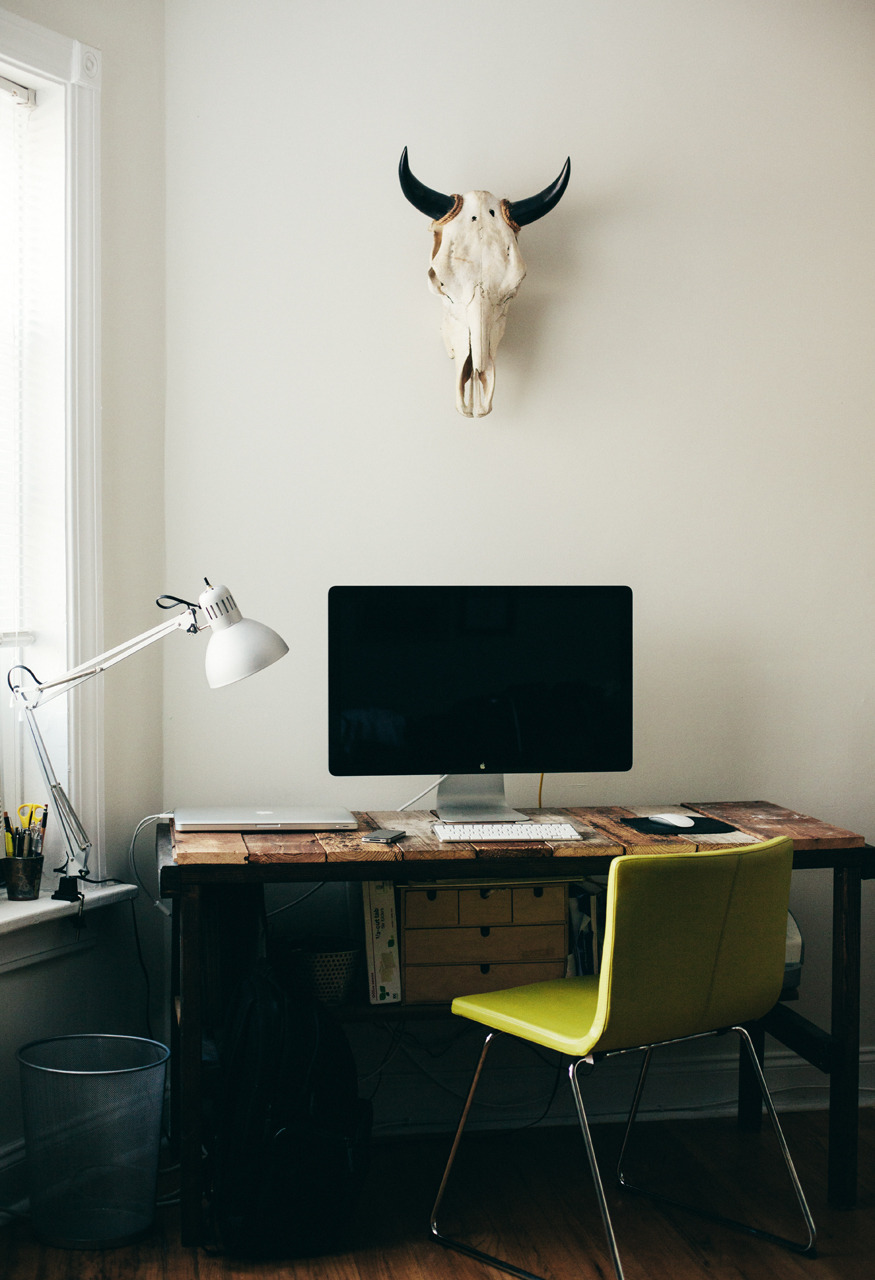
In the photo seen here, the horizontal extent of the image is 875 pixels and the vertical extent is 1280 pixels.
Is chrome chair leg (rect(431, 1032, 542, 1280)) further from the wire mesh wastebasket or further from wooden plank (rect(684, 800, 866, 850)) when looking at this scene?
wooden plank (rect(684, 800, 866, 850))

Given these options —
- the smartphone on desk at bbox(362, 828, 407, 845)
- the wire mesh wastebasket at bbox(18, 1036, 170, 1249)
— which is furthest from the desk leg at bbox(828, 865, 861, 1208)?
the wire mesh wastebasket at bbox(18, 1036, 170, 1249)

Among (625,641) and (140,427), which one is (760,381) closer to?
(625,641)

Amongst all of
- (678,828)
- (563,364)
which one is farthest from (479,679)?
(563,364)

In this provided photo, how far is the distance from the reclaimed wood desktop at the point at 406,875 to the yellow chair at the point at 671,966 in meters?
0.23

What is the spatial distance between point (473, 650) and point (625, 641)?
35 cm

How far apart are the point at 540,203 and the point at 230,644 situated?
131cm

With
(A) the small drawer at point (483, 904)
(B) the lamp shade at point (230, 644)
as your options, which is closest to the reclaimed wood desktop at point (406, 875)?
(A) the small drawer at point (483, 904)

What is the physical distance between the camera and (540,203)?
245 centimetres

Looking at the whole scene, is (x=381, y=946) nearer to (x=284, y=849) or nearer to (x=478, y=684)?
(x=284, y=849)

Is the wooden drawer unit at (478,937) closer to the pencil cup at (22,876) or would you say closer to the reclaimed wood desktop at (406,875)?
the reclaimed wood desktop at (406,875)

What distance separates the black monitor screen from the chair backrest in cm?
54

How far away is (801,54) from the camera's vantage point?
2.72m

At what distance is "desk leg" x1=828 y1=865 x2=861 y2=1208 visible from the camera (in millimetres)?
2189

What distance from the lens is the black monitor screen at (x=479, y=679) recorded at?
2.28 m
